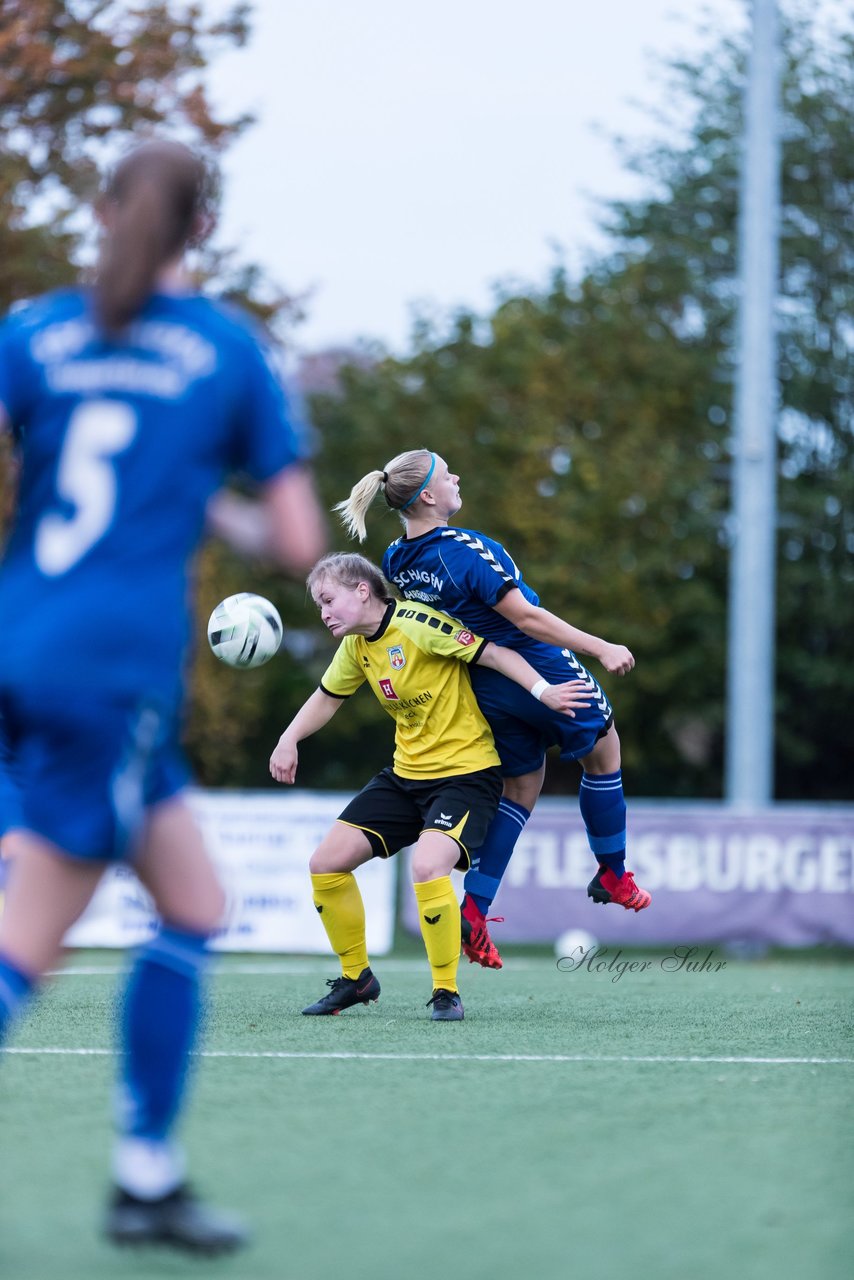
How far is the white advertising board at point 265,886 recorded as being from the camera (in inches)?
531

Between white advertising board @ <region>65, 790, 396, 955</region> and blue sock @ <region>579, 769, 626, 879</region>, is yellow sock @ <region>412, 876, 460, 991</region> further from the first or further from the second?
white advertising board @ <region>65, 790, 396, 955</region>

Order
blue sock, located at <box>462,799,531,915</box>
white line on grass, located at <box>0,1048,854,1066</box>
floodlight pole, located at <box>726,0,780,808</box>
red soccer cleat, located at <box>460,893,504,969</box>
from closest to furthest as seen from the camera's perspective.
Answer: white line on grass, located at <box>0,1048,854,1066</box> → red soccer cleat, located at <box>460,893,504,969</box> → blue sock, located at <box>462,799,531,915</box> → floodlight pole, located at <box>726,0,780,808</box>

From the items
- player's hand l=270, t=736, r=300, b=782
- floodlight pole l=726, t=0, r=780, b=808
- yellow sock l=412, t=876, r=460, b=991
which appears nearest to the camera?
yellow sock l=412, t=876, r=460, b=991

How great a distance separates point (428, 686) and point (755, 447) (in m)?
11.5

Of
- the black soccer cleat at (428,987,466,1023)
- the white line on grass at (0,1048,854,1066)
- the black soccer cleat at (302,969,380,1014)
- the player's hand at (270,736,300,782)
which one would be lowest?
the black soccer cleat at (302,969,380,1014)

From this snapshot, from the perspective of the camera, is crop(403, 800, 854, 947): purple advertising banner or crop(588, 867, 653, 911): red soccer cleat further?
crop(403, 800, 854, 947): purple advertising banner

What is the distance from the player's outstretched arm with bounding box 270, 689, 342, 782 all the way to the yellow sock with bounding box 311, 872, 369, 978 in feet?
1.38

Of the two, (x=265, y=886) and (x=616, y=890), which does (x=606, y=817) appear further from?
(x=265, y=886)

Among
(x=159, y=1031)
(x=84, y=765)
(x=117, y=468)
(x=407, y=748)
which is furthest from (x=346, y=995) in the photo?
(x=117, y=468)

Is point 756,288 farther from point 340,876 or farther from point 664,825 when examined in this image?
point 340,876

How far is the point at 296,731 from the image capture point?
23.3 ft

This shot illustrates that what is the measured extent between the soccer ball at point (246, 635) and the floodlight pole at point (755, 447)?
1125 cm

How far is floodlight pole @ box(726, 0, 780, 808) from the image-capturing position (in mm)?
17672

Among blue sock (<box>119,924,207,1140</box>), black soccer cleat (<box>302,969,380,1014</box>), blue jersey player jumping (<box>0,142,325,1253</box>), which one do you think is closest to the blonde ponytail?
black soccer cleat (<box>302,969,380,1014</box>)
